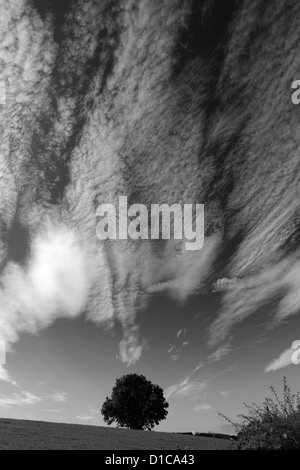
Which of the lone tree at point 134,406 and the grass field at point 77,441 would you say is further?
the lone tree at point 134,406

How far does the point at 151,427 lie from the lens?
7488 centimetres

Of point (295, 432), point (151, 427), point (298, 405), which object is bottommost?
point (151, 427)

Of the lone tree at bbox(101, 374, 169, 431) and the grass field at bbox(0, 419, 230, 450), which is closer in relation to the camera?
the grass field at bbox(0, 419, 230, 450)

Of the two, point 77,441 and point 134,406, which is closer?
point 77,441

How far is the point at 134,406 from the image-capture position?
75.4m

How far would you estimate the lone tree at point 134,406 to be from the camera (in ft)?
245

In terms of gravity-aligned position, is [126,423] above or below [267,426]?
below

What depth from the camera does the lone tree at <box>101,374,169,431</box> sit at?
74.6 metres
